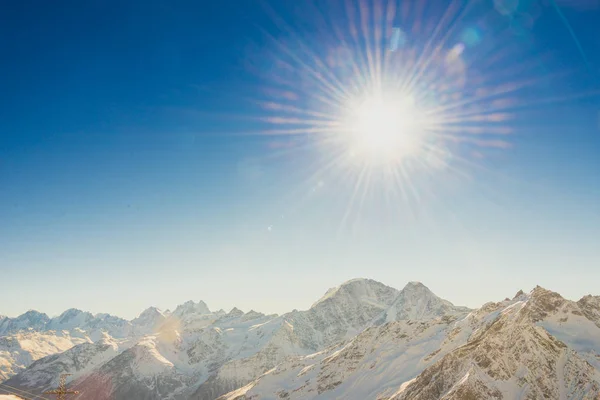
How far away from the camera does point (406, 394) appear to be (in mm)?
117812

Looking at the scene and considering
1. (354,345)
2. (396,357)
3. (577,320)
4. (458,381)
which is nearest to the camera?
(458,381)

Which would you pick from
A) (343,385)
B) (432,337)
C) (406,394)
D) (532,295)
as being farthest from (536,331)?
(343,385)

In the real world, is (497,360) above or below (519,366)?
above

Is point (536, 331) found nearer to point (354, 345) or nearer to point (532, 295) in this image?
point (532, 295)

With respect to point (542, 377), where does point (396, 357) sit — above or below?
above

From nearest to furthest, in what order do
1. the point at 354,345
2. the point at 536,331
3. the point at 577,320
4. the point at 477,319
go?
the point at 536,331 → the point at 577,320 → the point at 477,319 → the point at 354,345

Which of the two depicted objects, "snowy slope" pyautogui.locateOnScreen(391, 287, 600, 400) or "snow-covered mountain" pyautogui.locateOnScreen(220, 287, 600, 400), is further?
"snow-covered mountain" pyautogui.locateOnScreen(220, 287, 600, 400)

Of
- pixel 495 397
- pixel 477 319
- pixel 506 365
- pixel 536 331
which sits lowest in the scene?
pixel 495 397

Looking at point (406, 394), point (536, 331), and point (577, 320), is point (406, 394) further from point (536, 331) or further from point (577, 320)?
point (577, 320)

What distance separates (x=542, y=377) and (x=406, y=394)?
38783 mm

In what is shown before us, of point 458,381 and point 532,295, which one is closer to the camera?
point 458,381

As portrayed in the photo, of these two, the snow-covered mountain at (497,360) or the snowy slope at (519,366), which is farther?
the snow-covered mountain at (497,360)

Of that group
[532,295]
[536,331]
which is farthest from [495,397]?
[532,295]

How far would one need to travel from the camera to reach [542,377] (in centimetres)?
10025
